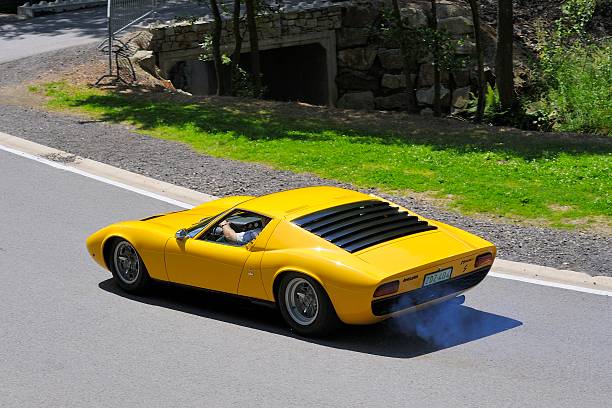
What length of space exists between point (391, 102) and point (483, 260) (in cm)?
1966

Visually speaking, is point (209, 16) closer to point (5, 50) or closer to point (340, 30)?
point (340, 30)

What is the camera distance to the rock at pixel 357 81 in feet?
93.4

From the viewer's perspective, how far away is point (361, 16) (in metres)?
28.3

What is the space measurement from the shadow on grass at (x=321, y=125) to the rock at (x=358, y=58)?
9.08 meters

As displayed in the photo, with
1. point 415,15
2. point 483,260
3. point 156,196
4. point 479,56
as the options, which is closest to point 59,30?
point 415,15

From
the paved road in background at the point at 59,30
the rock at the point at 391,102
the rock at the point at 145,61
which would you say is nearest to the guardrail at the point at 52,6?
the paved road in background at the point at 59,30

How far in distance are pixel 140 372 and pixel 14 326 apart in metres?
1.76

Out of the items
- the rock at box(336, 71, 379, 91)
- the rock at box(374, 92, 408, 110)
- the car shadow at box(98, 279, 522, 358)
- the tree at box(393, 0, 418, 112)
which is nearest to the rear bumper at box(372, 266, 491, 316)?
the car shadow at box(98, 279, 522, 358)

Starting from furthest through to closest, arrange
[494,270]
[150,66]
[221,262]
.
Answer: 1. [150,66]
2. [494,270]
3. [221,262]

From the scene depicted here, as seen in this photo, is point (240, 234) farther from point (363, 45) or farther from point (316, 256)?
point (363, 45)

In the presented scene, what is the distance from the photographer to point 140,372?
25.6 ft

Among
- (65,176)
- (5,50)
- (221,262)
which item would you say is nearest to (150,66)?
(5,50)

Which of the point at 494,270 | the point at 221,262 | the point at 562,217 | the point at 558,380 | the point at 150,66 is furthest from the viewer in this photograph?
the point at 150,66

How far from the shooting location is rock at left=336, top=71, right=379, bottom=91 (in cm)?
2847
